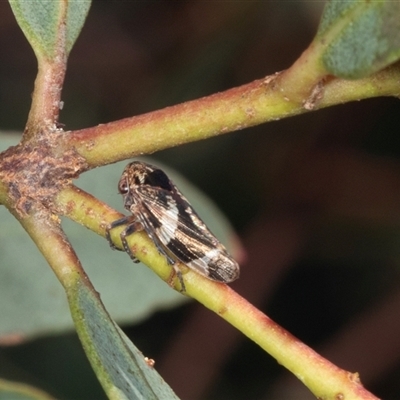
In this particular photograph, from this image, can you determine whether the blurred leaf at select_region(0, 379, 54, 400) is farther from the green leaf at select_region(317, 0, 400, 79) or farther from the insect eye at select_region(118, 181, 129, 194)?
the green leaf at select_region(317, 0, 400, 79)

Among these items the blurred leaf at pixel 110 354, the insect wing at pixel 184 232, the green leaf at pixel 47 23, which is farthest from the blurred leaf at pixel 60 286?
the blurred leaf at pixel 110 354

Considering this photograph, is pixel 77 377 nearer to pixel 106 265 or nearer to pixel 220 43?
pixel 106 265

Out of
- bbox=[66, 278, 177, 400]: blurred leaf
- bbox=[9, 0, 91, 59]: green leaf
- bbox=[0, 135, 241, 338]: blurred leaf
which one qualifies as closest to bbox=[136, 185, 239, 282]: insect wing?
bbox=[0, 135, 241, 338]: blurred leaf

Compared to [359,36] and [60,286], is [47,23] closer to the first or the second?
[359,36]

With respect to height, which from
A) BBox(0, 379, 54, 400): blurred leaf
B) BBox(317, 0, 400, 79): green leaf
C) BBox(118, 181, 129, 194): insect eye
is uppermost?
BBox(118, 181, 129, 194): insect eye

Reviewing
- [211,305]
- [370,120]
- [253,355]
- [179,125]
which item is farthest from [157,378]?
[370,120]
